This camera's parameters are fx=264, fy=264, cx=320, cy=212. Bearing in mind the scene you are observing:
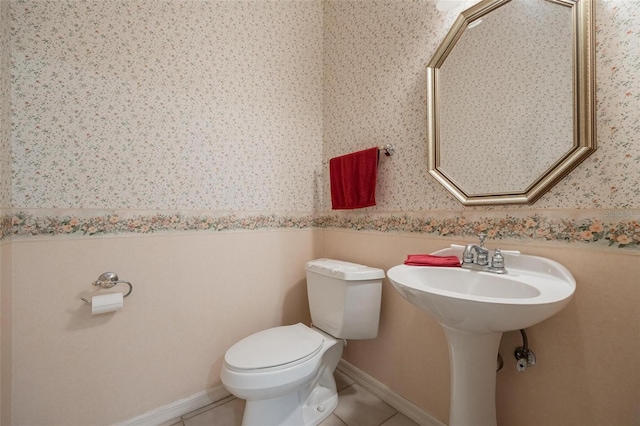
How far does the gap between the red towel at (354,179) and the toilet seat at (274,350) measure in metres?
0.74

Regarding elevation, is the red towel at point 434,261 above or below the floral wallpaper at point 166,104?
below

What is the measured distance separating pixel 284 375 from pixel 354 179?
1029 millimetres

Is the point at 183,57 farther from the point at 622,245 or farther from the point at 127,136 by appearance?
the point at 622,245

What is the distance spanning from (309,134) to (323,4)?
3.08ft

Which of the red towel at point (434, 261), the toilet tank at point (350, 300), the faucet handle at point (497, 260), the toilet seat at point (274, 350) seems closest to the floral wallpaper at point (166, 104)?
the toilet tank at point (350, 300)

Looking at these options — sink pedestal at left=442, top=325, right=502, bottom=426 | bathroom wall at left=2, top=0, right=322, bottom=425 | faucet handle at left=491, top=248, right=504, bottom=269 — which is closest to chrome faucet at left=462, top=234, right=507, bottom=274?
faucet handle at left=491, top=248, right=504, bottom=269

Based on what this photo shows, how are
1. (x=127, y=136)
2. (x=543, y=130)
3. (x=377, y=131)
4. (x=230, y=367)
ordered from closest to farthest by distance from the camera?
(x=543, y=130) → (x=230, y=367) → (x=127, y=136) → (x=377, y=131)

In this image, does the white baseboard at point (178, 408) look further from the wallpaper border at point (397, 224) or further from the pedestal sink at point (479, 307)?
the pedestal sink at point (479, 307)

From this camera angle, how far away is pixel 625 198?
0.76 meters

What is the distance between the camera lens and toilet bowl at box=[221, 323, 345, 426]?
104 centimetres

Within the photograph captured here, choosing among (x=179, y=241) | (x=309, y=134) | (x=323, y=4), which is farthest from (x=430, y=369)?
(x=323, y=4)

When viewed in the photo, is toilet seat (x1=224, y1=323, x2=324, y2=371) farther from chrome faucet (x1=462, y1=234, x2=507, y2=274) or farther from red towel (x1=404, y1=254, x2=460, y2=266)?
chrome faucet (x1=462, y1=234, x2=507, y2=274)

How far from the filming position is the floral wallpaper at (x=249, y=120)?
83cm

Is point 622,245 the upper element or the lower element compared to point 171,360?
upper
